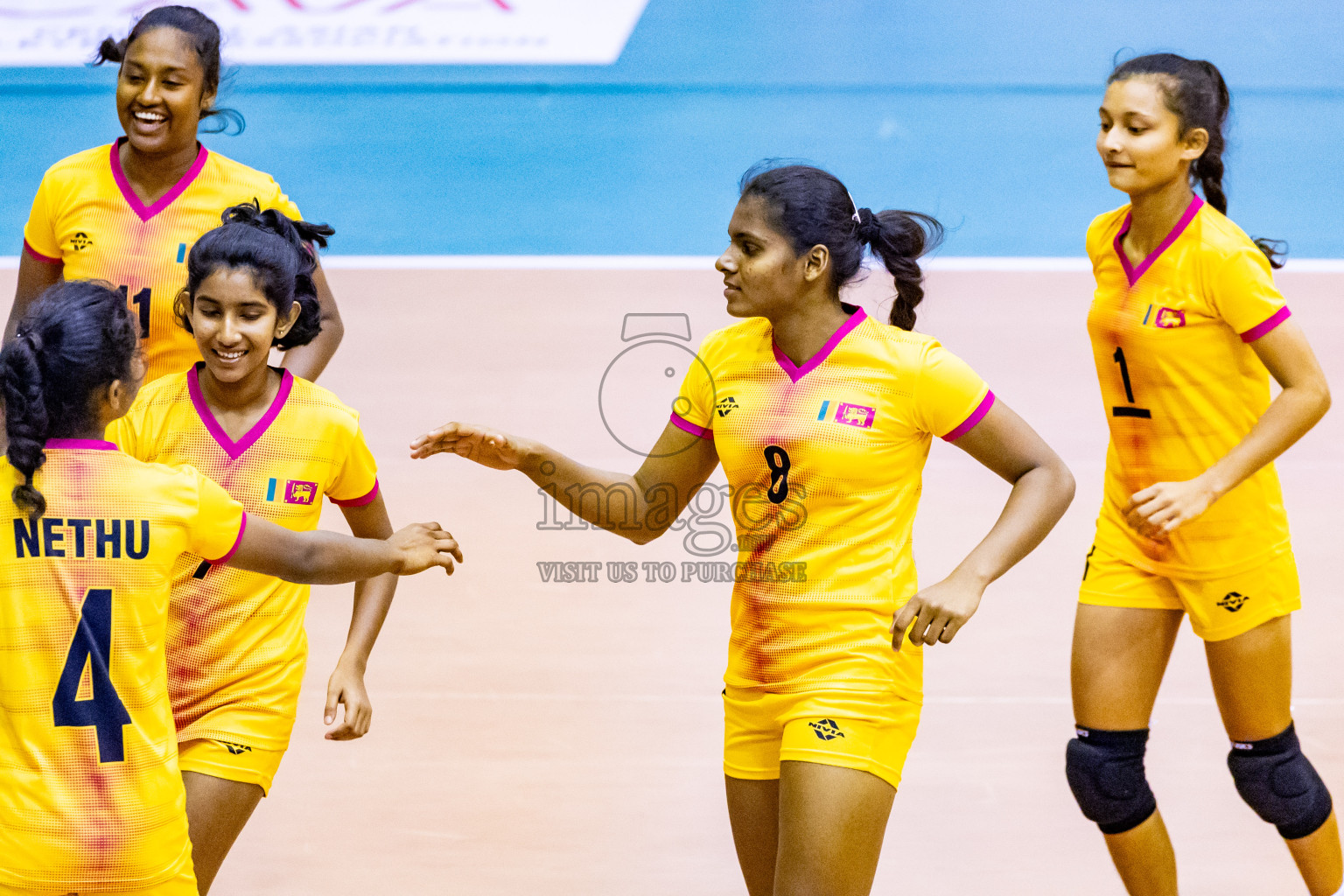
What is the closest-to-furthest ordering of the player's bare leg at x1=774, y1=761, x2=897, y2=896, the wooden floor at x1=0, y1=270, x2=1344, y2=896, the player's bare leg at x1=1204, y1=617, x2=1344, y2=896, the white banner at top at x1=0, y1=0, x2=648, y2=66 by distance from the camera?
the player's bare leg at x1=774, y1=761, x2=897, y2=896 → the player's bare leg at x1=1204, y1=617, x2=1344, y2=896 → the wooden floor at x1=0, y1=270, x2=1344, y2=896 → the white banner at top at x1=0, y1=0, x2=648, y2=66

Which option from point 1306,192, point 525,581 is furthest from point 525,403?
point 1306,192

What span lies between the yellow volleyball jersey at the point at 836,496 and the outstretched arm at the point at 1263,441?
0.45 metres

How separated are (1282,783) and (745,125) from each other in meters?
8.75

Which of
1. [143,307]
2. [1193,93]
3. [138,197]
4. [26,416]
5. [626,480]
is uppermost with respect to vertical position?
[1193,93]

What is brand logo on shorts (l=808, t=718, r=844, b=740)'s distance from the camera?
120 inches

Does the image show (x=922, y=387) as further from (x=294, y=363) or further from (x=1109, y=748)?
(x=294, y=363)

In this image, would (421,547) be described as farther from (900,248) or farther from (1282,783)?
(1282,783)

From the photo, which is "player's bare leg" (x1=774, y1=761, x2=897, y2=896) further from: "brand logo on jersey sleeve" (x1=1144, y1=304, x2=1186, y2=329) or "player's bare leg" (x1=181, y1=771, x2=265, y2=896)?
"brand logo on jersey sleeve" (x1=1144, y1=304, x2=1186, y2=329)

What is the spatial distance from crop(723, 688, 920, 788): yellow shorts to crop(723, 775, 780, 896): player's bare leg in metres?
0.02

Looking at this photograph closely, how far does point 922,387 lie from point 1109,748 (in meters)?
1.08

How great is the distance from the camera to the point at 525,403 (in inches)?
323

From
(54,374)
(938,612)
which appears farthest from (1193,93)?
(54,374)

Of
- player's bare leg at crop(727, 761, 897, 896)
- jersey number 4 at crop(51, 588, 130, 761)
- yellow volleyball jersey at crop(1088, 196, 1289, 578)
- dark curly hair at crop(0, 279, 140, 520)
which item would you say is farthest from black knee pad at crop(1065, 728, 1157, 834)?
dark curly hair at crop(0, 279, 140, 520)

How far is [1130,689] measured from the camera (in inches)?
148
